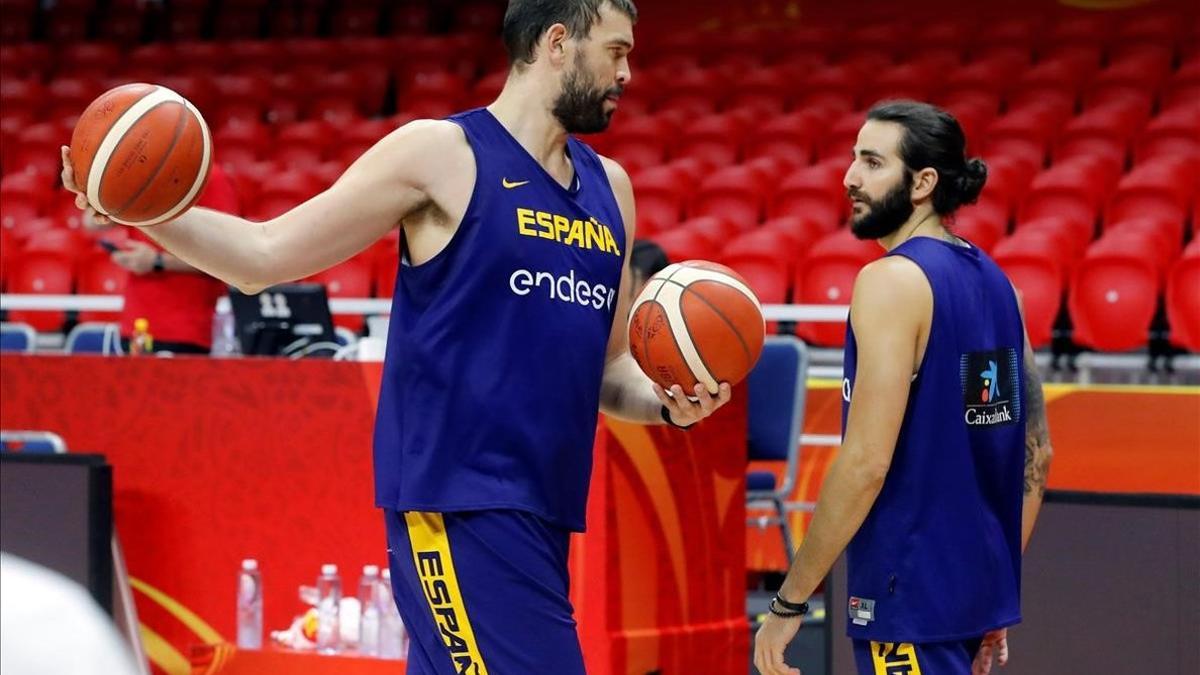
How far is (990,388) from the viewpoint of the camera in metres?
3.25

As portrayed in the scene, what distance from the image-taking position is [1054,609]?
4602mm

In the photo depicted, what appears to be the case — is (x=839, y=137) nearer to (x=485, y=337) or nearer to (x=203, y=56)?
(x=203, y=56)

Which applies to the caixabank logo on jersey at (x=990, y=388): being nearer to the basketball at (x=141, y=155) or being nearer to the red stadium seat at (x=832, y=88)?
the basketball at (x=141, y=155)

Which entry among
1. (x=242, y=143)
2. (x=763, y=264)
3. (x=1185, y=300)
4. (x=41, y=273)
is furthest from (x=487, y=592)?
(x=242, y=143)

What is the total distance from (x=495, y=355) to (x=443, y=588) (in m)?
0.42

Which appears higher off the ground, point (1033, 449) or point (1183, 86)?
point (1183, 86)

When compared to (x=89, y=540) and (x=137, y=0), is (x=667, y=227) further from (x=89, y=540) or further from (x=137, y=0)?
(x=137, y=0)

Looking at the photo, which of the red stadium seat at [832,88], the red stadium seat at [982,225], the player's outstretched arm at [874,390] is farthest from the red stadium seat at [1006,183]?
the player's outstretched arm at [874,390]

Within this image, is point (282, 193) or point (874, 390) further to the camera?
point (282, 193)

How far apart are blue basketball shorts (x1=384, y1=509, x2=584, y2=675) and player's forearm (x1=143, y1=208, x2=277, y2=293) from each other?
0.52 meters

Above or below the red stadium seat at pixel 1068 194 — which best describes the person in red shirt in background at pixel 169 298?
below

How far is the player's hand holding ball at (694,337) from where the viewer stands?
3104mm

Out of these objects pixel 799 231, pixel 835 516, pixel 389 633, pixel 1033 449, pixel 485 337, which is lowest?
pixel 389 633

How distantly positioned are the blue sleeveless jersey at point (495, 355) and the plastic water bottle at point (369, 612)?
7.82ft
